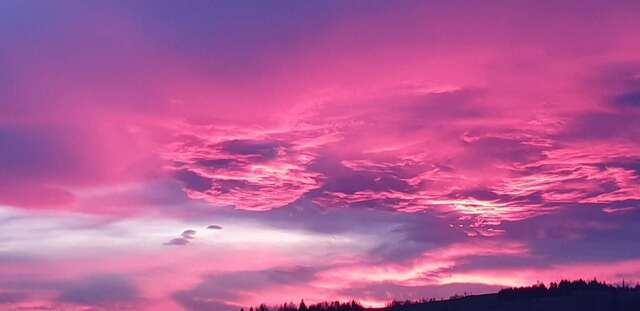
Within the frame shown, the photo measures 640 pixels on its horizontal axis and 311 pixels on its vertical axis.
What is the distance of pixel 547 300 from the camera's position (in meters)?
35.8

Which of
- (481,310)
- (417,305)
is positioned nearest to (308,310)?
(417,305)

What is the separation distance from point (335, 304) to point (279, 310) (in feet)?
8.43

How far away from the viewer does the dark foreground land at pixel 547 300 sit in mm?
34156

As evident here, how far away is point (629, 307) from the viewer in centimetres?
3278

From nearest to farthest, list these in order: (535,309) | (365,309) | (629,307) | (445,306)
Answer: (629,307) < (535,309) < (445,306) < (365,309)

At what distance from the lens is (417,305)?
129ft

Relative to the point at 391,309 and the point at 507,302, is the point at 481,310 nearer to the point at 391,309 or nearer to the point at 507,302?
the point at 507,302

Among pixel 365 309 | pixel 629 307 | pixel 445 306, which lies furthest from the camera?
pixel 365 309

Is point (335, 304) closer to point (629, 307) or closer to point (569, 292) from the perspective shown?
point (569, 292)

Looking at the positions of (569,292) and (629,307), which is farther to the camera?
(569,292)

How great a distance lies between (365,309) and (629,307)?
1190 cm

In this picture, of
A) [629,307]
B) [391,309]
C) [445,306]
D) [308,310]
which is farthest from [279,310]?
[629,307]

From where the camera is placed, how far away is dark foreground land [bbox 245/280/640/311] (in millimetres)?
34156

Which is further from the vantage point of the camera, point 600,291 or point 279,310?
point 279,310
